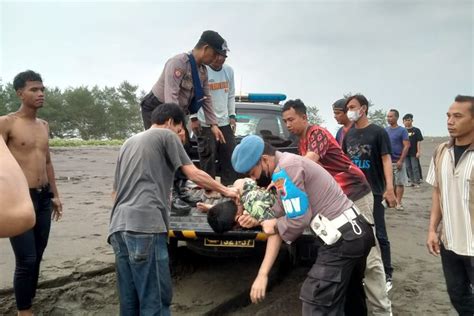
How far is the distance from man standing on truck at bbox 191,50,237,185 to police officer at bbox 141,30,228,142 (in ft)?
1.19

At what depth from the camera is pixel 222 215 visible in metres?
3.05

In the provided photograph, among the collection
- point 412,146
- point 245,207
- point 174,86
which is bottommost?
point 412,146

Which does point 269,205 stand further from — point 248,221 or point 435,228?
point 435,228

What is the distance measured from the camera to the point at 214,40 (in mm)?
3758

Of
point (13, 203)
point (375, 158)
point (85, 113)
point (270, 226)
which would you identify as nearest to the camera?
point (13, 203)

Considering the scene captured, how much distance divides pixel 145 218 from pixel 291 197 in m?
0.90

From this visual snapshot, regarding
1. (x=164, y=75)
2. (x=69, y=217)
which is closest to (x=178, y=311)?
(x=164, y=75)

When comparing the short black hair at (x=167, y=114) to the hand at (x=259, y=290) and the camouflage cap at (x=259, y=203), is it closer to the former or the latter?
the camouflage cap at (x=259, y=203)

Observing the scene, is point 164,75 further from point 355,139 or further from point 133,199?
point 355,139

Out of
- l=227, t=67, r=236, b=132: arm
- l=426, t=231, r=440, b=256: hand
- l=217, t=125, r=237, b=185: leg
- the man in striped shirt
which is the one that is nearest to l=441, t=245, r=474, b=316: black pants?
the man in striped shirt

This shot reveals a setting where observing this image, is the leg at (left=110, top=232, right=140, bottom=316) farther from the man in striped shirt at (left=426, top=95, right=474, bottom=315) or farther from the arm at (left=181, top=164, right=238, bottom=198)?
the man in striped shirt at (left=426, top=95, right=474, bottom=315)

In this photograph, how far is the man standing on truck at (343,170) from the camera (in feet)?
10.3

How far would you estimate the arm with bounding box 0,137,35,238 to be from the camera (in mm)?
1166

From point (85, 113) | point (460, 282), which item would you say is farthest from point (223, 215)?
point (85, 113)
